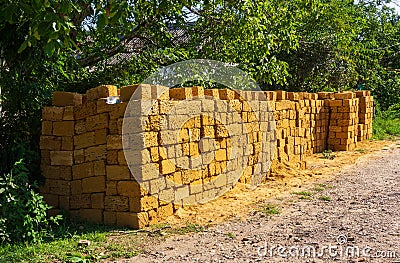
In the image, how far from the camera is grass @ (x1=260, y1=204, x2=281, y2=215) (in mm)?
5699

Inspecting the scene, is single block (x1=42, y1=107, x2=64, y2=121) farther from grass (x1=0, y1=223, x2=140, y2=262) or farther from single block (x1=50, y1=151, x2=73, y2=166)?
grass (x1=0, y1=223, x2=140, y2=262)

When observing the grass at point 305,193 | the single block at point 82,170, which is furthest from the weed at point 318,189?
the single block at point 82,170

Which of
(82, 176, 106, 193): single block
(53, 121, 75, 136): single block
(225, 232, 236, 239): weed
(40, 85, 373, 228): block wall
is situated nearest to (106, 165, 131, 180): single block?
(40, 85, 373, 228): block wall

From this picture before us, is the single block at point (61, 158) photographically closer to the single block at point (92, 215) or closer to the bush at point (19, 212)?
the single block at point (92, 215)

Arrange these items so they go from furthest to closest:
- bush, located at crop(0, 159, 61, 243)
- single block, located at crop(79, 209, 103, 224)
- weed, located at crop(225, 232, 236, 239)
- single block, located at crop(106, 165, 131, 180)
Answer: single block, located at crop(79, 209, 103, 224), single block, located at crop(106, 165, 131, 180), weed, located at crop(225, 232, 236, 239), bush, located at crop(0, 159, 61, 243)

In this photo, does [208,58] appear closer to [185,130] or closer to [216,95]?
[216,95]

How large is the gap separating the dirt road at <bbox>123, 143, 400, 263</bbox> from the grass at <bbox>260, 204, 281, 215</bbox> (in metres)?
0.01

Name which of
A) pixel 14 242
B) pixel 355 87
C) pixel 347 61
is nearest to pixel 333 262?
pixel 14 242

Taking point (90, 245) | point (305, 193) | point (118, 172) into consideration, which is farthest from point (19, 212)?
point (305, 193)

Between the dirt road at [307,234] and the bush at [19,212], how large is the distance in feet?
3.68

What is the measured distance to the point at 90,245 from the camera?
4.48 m

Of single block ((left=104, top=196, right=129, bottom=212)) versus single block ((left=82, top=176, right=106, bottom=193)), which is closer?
single block ((left=104, top=196, right=129, bottom=212))

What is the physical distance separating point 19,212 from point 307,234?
2803 mm

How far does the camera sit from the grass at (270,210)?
5699 mm
